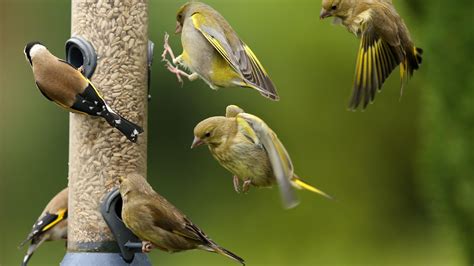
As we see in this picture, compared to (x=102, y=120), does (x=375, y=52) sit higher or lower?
higher

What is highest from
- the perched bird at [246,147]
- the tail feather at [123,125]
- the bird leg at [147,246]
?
the perched bird at [246,147]

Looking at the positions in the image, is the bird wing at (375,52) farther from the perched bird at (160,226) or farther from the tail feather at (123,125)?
the tail feather at (123,125)

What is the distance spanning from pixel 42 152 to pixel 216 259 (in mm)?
2600

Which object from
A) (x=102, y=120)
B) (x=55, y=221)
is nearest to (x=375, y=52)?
(x=102, y=120)

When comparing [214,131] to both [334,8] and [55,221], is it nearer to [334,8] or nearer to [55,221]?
[334,8]

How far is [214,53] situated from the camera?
21.8ft

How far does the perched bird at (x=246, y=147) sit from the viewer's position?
607cm

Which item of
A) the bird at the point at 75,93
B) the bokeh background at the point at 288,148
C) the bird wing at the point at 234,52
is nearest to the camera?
the bird wing at the point at 234,52

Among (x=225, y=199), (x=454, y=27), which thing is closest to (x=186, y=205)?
(x=225, y=199)

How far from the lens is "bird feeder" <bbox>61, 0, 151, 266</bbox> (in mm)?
6867

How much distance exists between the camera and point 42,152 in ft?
44.7

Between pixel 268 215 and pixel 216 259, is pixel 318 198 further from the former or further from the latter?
pixel 216 259

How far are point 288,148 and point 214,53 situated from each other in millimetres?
6990

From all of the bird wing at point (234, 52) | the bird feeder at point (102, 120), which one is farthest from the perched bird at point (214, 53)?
the bird feeder at point (102, 120)
